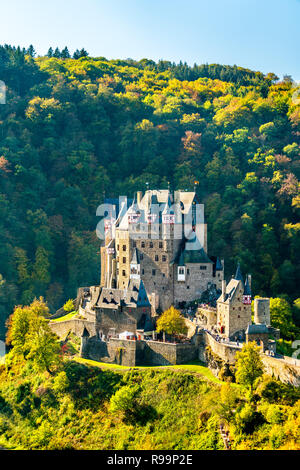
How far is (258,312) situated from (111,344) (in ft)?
43.8

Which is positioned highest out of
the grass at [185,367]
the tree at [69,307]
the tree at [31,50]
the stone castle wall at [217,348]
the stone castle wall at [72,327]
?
the tree at [31,50]

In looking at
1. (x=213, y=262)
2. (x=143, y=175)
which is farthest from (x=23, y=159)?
(x=213, y=262)

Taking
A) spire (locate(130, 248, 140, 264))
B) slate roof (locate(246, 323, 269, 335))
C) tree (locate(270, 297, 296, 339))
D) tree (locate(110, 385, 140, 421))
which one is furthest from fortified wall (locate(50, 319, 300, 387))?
tree (locate(270, 297, 296, 339))

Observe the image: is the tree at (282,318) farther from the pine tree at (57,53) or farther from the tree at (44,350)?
the pine tree at (57,53)

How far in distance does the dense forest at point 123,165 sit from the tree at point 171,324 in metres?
22.8

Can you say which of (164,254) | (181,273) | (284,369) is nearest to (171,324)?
(181,273)

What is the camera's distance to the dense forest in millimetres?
75000

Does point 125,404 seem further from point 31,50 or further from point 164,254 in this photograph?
point 31,50

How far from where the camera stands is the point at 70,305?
65812 millimetres

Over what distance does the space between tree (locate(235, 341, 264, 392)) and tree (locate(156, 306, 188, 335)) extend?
9.48 meters

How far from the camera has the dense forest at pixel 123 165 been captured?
246 ft

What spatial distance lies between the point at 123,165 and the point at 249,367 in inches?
2209

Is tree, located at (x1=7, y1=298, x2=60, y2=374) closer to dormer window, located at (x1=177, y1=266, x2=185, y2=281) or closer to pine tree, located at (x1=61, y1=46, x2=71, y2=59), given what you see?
dormer window, located at (x1=177, y1=266, x2=185, y2=281)

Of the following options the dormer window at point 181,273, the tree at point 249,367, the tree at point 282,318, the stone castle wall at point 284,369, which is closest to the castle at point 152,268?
the dormer window at point 181,273
